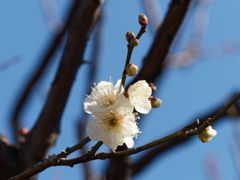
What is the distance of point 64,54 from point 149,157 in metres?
1.12

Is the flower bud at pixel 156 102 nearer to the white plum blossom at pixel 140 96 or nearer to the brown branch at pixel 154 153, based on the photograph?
the white plum blossom at pixel 140 96

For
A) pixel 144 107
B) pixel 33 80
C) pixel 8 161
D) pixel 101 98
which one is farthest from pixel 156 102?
pixel 33 80

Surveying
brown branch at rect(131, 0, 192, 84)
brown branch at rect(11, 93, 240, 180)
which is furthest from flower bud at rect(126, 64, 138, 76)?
brown branch at rect(131, 0, 192, 84)

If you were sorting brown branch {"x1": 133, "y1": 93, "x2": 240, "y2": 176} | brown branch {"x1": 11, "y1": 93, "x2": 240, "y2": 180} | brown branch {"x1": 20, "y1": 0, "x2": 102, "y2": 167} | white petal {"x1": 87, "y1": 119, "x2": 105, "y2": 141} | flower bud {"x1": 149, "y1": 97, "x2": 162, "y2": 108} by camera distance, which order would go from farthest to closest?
brown branch {"x1": 133, "y1": 93, "x2": 240, "y2": 176} < brown branch {"x1": 20, "y1": 0, "x2": 102, "y2": 167} < flower bud {"x1": 149, "y1": 97, "x2": 162, "y2": 108} < white petal {"x1": 87, "y1": 119, "x2": 105, "y2": 141} < brown branch {"x1": 11, "y1": 93, "x2": 240, "y2": 180}

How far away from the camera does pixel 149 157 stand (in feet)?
6.68

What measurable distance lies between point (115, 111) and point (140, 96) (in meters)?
0.11

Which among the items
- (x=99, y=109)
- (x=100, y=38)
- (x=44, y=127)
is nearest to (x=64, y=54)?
(x=44, y=127)

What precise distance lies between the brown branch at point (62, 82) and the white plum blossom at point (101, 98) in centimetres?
61

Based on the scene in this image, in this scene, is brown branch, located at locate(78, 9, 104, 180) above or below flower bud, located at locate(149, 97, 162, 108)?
above

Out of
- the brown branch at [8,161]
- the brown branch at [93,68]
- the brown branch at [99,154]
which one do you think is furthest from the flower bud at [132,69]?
the brown branch at [93,68]

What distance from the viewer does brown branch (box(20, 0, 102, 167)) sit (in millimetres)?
1507

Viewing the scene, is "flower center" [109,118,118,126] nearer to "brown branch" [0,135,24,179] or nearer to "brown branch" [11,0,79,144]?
"brown branch" [0,135,24,179]

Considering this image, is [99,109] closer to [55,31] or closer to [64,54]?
[64,54]

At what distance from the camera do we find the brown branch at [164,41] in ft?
5.02
